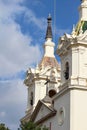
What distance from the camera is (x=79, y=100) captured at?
33.8 meters

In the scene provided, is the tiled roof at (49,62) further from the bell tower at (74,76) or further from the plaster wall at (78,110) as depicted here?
the plaster wall at (78,110)

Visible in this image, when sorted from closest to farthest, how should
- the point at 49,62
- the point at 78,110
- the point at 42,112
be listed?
the point at 78,110 < the point at 42,112 < the point at 49,62

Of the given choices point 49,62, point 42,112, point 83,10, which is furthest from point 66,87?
point 49,62

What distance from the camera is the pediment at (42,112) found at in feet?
123

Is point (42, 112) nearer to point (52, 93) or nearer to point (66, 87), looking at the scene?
point (52, 93)

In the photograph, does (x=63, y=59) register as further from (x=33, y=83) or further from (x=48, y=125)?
(x=33, y=83)

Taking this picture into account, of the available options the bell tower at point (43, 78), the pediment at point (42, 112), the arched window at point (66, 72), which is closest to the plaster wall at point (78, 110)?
the arched window at point (66, 72)

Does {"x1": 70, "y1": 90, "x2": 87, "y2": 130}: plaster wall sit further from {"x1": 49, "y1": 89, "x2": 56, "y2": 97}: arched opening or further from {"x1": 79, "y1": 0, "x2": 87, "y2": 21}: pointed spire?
{"x1": 49, "y1": 89, "x2": 56, "y2": 97}: arched opening

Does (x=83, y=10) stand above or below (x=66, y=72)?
above

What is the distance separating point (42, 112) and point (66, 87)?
21.1 feet

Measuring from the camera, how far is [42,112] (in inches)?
1585

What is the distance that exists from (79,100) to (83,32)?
5.49 metres

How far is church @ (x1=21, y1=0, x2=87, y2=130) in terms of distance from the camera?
3372cm

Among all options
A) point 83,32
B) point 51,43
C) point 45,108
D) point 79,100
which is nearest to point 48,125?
point 45,108
